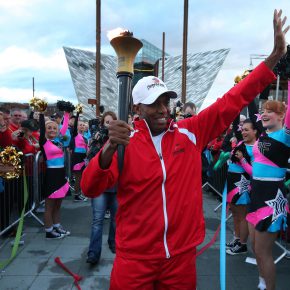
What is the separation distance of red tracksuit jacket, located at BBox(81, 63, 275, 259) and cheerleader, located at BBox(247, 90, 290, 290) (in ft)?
3.90

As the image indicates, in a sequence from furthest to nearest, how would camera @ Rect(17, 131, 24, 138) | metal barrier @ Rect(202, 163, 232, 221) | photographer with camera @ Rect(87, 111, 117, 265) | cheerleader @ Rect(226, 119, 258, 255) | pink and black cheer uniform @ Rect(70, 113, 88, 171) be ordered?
pink and black cheer uniform @ Rect(70, 113, 88, 171), metal barrier @ Rect(202, 163, 232, 221), camera @ Rect(17, 131, 24, 138), cheerleader @ Rect(226, 119, 258, 255), photographer with camera @ Rect(87, 111, 117, 265)

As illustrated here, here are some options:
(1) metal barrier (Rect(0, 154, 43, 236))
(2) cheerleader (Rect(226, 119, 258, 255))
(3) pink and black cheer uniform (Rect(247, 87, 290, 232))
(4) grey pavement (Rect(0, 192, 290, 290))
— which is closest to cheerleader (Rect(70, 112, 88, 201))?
(1) metal barrier (Rect(0, 154, 43, 236))

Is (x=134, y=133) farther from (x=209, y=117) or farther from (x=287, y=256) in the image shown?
(x=287, y=256)

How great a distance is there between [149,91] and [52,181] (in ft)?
12.3

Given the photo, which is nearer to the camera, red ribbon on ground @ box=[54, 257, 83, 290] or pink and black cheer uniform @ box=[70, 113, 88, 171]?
red ribbon on ground @ box=[54, 257, 83, 290]

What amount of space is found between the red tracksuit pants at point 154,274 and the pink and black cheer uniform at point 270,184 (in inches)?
51.4

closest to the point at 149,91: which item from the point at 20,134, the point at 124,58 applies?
the point at 124,58

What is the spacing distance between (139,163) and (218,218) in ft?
17.1

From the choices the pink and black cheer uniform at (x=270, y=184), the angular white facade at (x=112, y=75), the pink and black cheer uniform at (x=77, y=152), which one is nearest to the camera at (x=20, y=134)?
the pink and black cheer uniform at (x=77, y=152)

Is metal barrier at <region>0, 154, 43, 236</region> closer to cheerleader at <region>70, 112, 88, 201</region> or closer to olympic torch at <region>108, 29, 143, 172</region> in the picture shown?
cheerleader at <region>70, 112, 88, 201</region>

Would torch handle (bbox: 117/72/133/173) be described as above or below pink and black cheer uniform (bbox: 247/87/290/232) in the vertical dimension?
above

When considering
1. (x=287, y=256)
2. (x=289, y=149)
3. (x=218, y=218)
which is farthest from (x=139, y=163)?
(x=218, y=218)

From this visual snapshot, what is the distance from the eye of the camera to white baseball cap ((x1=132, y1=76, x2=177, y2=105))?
82.2 inches

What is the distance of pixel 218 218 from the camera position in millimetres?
6844
